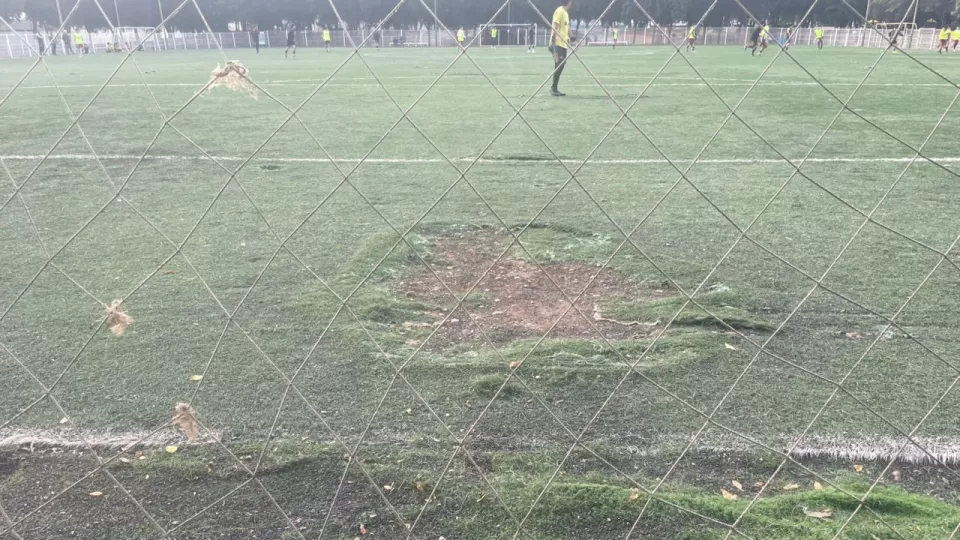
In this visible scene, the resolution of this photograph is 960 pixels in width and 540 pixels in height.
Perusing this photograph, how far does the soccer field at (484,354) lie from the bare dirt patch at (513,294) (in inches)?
0.9

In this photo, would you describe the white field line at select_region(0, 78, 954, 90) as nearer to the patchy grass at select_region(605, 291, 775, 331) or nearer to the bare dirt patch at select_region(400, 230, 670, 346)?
the bare dirt patch at select_region(400, 230, 670, 346)

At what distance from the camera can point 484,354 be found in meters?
3.21

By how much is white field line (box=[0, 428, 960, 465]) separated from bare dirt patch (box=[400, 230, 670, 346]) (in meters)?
0.83

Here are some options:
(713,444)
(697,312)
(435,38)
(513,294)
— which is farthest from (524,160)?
(435,38)

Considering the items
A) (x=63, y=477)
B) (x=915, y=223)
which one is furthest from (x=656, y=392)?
(x=915, y=223)

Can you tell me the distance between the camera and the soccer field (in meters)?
2.22

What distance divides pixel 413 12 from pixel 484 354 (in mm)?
51003

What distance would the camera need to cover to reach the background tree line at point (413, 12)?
41094 millimetres

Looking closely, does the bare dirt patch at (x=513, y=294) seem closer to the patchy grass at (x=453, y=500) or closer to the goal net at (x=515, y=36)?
the patchy grass at (x=453, y=500)

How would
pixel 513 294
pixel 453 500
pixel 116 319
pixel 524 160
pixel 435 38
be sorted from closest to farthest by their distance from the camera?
1. pixel 116 319
2. pixel 453 500
3. pixel 513 294
4. pixel 524 160
5. pixel 435 38

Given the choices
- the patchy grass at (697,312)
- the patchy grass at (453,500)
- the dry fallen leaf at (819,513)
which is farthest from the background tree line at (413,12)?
the dry fallen leaf at (819,513)

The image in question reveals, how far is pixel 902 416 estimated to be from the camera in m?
2.68

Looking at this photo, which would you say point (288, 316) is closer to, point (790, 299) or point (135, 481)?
Result: point (135, 481)

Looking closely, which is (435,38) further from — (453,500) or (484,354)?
(453,500)
